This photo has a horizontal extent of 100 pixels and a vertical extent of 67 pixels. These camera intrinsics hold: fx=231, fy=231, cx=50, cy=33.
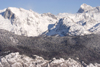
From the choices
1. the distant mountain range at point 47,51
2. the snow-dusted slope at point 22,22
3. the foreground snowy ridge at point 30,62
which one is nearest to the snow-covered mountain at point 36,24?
the snow-dusted slope at point 22,22

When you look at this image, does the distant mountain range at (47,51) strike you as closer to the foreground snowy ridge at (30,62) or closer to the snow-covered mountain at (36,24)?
the foreground snowy ridge at (30,62)

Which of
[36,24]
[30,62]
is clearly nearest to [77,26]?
[36,24]

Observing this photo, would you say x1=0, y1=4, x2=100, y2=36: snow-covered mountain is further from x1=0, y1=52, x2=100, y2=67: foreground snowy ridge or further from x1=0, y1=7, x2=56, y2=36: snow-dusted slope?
x1=0, y1=52, x2=100, y2=67: foreground snowy ridge

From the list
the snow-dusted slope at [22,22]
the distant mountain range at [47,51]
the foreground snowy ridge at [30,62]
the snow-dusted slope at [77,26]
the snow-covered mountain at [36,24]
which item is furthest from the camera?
the snow-dusted slope at [22,22]

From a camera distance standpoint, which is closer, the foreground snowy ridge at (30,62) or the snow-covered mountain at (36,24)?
the foreground snowy ridge at (30,62)

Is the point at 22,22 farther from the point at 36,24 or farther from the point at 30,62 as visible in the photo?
the point at 30,62

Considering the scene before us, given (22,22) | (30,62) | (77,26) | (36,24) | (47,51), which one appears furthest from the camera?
(36,24)

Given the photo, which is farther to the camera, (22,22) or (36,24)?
(36,24)

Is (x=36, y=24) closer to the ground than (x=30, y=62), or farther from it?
farther from it

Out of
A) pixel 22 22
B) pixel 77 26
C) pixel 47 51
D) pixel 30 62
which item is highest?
pixel 22 22
